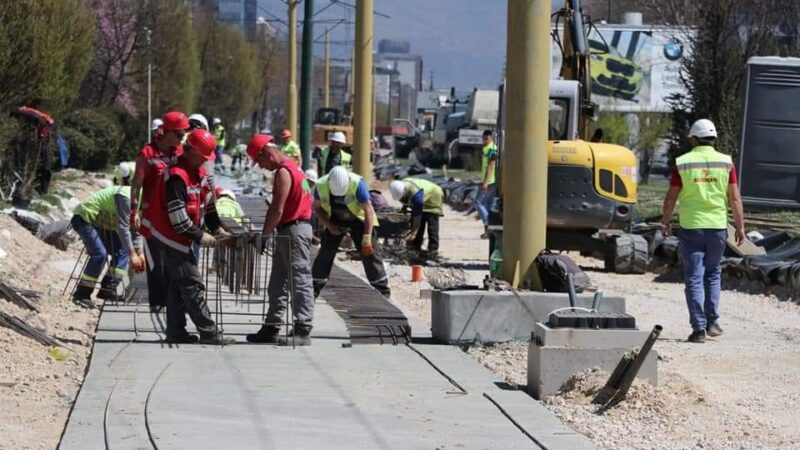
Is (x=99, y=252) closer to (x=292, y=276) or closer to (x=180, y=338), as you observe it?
(x=180, y=338)

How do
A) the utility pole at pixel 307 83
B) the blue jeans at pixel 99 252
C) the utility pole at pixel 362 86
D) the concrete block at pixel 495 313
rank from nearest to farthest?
the concrete block at pixel 495 313 → the blue jeans at pixel 99 252 → the utility pole at pixel 362 86 → the utility pole at pixel 307 83

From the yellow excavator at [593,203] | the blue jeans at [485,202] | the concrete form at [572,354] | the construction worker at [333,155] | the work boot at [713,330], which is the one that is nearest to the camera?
the concrete form at [572,354]

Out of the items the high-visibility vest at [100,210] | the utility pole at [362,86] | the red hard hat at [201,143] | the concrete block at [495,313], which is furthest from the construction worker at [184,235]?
the utility pole at [362,86]

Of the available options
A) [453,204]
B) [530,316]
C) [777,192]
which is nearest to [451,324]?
[530,316]

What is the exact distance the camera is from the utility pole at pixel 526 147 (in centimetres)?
1267

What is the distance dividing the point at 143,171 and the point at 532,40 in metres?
3.55

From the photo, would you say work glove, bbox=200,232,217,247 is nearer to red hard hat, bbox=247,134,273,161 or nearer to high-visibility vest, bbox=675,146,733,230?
red hard hat, bbox=247,134,273,161

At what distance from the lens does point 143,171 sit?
13148mm

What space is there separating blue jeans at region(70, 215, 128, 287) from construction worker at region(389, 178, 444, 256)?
635 cm

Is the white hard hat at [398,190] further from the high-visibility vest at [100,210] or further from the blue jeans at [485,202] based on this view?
the high-visibility vest at [100,210]

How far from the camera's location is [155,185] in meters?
12.4

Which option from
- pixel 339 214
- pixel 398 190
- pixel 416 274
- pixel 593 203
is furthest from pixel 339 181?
pixel 398 190

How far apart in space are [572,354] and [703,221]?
381 centimetres

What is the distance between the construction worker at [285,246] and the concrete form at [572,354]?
8.34 ft
